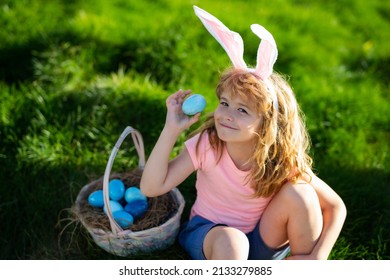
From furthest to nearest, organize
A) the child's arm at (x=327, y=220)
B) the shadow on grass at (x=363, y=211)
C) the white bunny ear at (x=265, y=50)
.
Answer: the shadow on grass at (x=363, y=211) < the child's arm at (x=327, y=220) < the white bunny ear at (x=265, y=50)

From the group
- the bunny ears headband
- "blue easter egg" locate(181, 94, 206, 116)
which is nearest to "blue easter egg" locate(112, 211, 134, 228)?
"blue easter egg" locate(181, 94, 206, 116)

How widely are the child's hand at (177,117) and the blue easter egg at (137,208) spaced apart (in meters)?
0.50

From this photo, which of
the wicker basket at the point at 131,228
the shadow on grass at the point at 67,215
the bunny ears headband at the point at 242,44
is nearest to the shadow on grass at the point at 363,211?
the shadow on grass at the point at 67,215

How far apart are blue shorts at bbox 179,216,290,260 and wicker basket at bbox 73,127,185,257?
78 millimetres

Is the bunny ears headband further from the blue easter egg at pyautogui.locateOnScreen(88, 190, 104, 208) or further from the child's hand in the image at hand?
the blue easter egg at pyautogui.locateOnScreen(88, 190, 104, 208)

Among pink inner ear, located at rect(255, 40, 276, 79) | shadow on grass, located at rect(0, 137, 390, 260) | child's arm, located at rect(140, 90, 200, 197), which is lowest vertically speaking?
shadow on grass, located at rect(0, 137, 390, 260)

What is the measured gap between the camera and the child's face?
72.6 inches

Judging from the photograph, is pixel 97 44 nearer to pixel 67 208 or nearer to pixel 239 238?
pixel 67 208

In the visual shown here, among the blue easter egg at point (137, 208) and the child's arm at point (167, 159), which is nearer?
the child's arm at point (167, 159)

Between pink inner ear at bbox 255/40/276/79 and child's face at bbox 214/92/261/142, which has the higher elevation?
pink inner ear at bbox 255/40/276/79

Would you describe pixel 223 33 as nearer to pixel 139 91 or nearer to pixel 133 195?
pixel 133 195

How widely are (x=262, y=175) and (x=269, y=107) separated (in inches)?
10.4

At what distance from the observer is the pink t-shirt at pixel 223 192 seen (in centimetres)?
199

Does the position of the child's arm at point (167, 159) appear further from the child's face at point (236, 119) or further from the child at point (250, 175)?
the child's face at point (236, 119)
